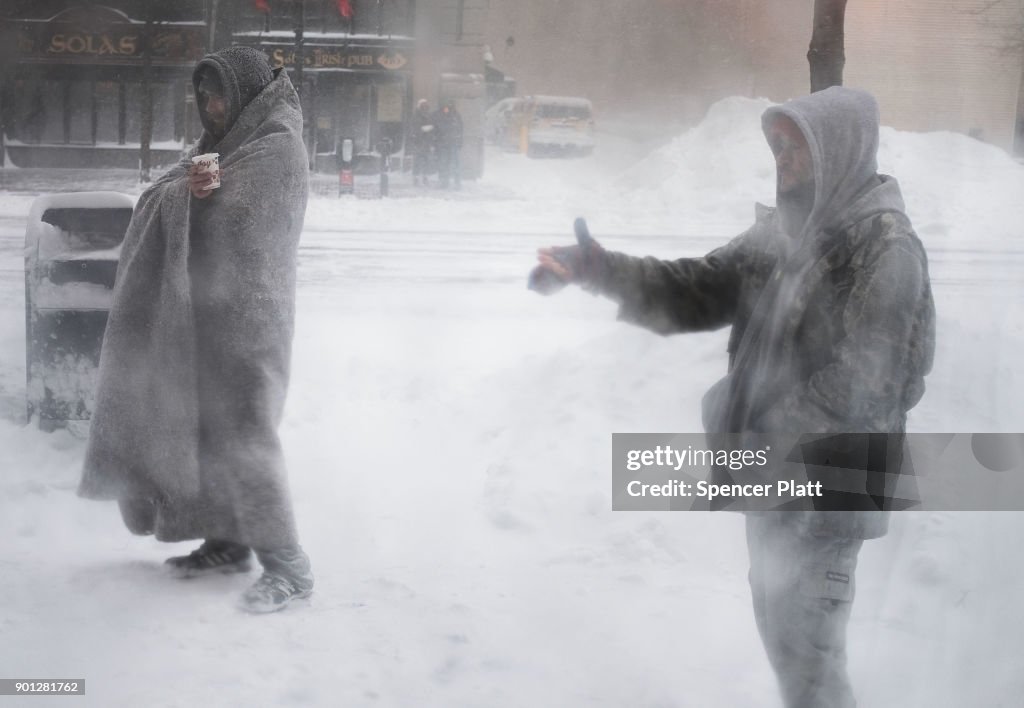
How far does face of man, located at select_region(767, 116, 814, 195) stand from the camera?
2520 millimetres

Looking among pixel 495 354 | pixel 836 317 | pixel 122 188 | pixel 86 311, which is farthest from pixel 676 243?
pixel 836 317

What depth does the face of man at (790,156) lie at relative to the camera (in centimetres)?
252

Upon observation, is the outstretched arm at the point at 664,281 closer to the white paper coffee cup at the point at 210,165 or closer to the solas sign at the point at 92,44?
the white paper coffee cup at the point at 210,165

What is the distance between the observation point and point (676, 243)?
12.5 metres

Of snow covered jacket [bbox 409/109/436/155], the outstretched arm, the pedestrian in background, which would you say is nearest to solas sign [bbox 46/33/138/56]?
snow covered jacket [bbox 409/109/436/155]

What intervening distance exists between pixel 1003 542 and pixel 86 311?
4.21 metres

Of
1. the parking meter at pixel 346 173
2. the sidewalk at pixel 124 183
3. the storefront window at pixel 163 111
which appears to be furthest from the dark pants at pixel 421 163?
the storefront window at pixel 163 111

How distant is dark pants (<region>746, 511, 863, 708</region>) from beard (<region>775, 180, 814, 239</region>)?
697 millimetres

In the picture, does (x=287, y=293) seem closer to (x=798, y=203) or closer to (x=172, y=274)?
(x=172, y=274)

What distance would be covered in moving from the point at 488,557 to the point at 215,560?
3.47 feet

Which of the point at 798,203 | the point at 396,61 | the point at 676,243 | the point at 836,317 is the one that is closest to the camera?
the point at 836,317
